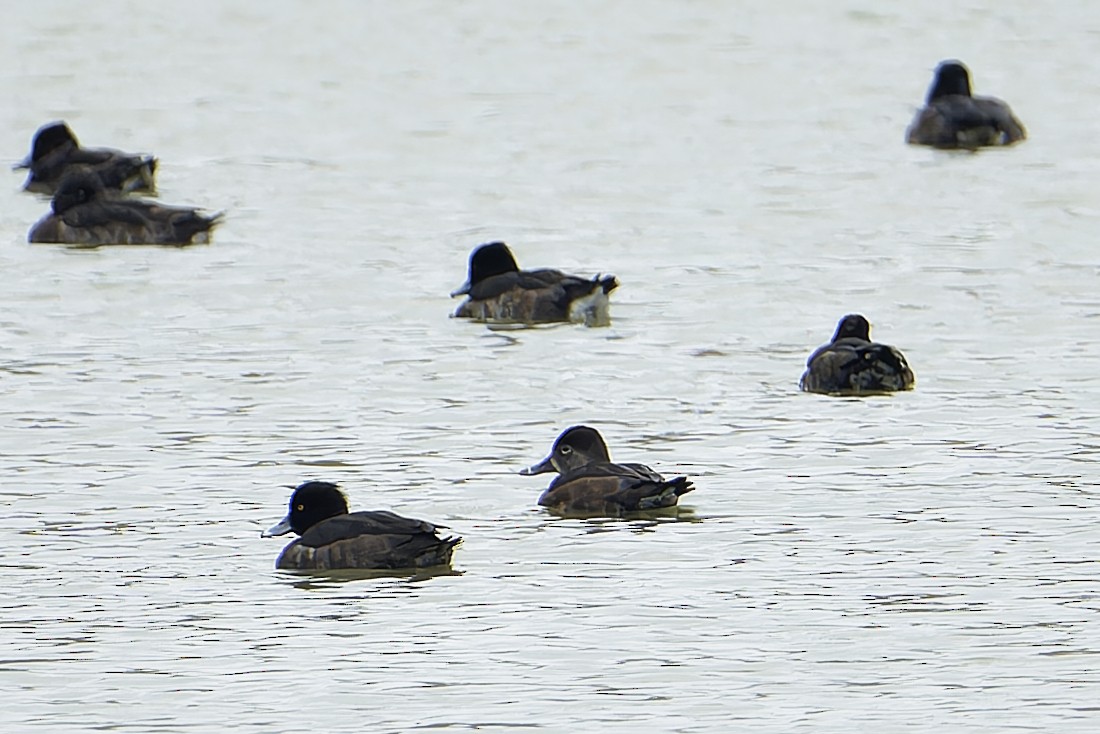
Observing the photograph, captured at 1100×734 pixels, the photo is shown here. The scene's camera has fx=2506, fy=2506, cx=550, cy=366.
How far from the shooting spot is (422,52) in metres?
39.6

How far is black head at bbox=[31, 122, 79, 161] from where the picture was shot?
2759 cm

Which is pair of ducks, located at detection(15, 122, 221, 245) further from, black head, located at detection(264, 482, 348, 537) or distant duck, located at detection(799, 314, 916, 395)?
black head, located at detection(264, 482, 348, 537)

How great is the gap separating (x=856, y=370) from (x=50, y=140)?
13.9m

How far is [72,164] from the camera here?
26.9 metres

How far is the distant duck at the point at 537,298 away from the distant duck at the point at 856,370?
10.3 feet

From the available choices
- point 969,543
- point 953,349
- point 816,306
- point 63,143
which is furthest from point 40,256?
point 969,543

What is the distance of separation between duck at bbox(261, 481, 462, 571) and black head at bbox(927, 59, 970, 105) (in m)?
20.7

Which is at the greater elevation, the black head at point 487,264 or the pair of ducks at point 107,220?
the pair of ducks at point 107,220

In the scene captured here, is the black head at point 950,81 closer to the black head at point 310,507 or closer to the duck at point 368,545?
the black head at point 310,507

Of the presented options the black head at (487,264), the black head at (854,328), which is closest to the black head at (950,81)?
the black head at (487,264)

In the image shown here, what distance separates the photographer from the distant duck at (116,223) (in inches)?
914

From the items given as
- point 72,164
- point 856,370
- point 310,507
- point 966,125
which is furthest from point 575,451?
point 966,125

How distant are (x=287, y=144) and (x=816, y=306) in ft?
39.2

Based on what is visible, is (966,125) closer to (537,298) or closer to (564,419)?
(537,298)
